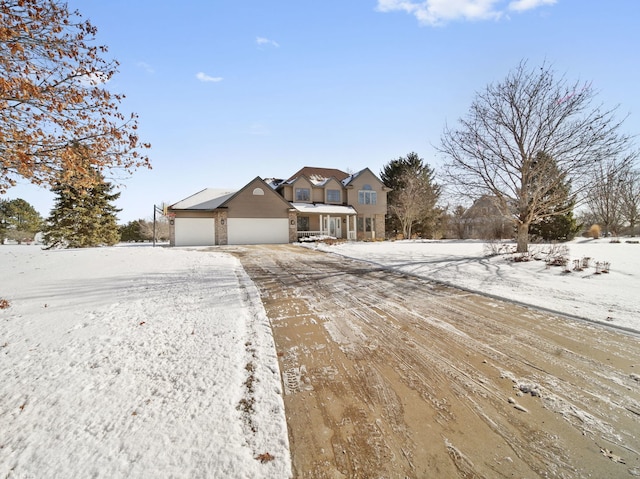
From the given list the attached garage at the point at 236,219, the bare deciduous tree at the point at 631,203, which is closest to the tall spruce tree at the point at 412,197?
the attached garage at the point at 236,219

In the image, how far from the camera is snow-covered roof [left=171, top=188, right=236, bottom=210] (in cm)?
2156

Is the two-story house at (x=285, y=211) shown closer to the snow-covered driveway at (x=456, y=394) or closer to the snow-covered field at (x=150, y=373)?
the snow-covered field at (x=150, y=373)

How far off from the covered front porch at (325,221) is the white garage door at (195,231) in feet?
23.2

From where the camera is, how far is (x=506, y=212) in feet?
41.0

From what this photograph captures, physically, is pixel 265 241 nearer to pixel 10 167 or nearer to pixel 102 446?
pixel 10 167

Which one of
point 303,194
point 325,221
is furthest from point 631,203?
point 303,194

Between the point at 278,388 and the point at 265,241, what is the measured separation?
2033 cm

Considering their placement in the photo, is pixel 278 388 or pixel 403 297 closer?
pixel 278 388

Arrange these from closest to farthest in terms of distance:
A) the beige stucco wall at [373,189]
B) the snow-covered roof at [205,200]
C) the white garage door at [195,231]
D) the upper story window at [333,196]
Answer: the white garage door at [195,231], the snow-covered roof at [205,200], the upper story window at [333,196], the beige stucco wall at [373,189]

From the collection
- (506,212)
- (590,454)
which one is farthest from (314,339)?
(506,212)

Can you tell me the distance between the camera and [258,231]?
73.5 ft

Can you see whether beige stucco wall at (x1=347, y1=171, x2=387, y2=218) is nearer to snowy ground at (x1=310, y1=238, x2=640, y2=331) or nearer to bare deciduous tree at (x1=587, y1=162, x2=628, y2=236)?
bare deciduous tree at (x1=587, y1=162, x2=628, y2=236)

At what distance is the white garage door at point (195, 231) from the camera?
21203mm

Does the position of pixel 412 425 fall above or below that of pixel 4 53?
below
